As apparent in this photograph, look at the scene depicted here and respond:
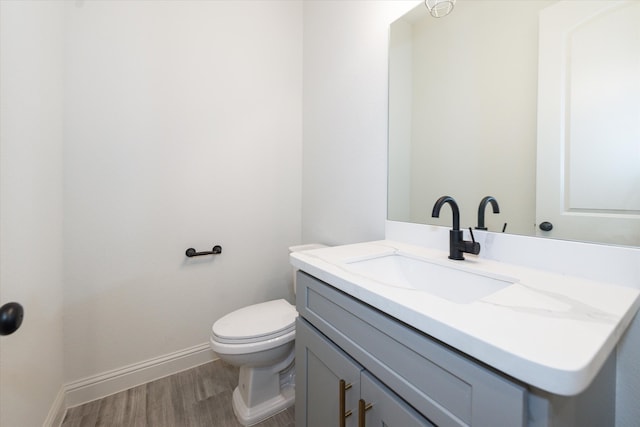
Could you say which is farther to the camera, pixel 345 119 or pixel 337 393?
pixel 345 119

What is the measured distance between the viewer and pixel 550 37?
0.79m

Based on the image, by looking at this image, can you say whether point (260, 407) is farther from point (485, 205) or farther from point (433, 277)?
point (485, 205)

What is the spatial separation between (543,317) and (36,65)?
1.76 meters

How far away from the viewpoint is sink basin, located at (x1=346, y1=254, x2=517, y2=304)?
2.52 ft

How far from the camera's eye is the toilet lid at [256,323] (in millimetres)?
1221

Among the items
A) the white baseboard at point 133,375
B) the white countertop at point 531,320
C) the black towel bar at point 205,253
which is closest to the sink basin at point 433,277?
the white countertop at point 531,320

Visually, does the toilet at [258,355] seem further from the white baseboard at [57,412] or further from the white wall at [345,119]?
the white baseboard at [57,412]

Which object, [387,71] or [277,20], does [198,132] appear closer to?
[277,20]

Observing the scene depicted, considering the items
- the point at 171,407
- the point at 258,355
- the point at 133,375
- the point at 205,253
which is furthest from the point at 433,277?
the point at 133,375

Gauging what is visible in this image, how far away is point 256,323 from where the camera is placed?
1307 mm

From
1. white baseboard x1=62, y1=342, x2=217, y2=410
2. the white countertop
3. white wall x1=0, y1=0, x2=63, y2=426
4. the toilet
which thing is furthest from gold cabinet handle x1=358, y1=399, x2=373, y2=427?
white baseboard x1=62, y1=342, x2=217, y2=410

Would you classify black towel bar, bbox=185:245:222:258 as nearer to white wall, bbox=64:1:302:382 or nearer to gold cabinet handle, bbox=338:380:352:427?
white wall, bbox=64:1:302:382

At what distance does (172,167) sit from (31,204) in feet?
2.15

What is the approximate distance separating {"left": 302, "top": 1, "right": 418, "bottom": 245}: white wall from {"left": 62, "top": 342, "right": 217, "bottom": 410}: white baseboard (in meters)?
1.04
